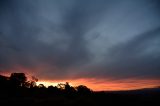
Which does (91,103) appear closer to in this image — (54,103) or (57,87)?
(54,103)

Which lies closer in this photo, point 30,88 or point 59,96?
point 59,96

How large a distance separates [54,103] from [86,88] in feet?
110

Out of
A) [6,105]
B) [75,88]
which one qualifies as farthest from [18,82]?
[6,105]

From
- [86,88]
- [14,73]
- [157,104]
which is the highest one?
[14,73]

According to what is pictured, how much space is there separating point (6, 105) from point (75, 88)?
35168 mm

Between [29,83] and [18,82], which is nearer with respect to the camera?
[18,82]

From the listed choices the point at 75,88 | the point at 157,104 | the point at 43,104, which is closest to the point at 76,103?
the point at 43,104

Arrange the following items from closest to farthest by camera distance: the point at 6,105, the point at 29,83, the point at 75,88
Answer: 1. the point at 6,105
2. the point at 75,88
3. the point at 29,83

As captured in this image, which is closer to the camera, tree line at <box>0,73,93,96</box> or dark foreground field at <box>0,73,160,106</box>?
dark foreground field at <box>0,73,160,106</box>

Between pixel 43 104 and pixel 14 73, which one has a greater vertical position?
pixel 14 73

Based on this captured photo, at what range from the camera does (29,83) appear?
74.4 m

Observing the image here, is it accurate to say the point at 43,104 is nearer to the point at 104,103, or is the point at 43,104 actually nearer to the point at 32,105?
the point at 32,105

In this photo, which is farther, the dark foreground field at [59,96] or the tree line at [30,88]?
the tree line at [30,88]

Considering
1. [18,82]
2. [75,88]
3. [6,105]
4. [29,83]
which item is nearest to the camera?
[6,105]
